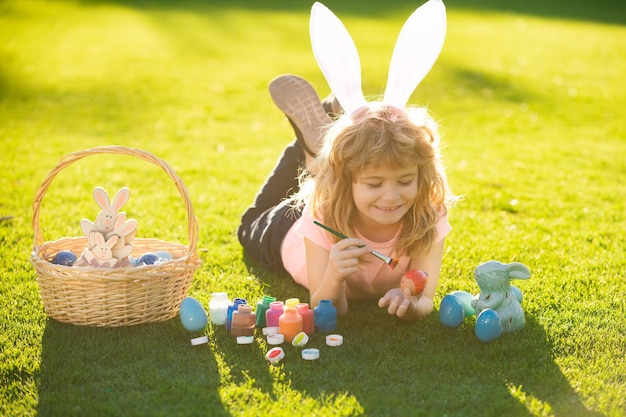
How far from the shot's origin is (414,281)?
284cm

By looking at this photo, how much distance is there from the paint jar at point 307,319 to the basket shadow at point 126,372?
378 millimetres

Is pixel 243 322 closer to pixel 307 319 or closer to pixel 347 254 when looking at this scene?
pixel 307 319

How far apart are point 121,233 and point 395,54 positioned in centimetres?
127

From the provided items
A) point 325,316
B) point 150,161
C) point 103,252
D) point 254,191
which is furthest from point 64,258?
point 254,191

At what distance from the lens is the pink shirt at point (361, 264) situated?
3.03m

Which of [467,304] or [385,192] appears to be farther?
[467,304]

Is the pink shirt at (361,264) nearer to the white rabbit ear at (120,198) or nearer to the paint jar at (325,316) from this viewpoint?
the paint jar at (325,316)

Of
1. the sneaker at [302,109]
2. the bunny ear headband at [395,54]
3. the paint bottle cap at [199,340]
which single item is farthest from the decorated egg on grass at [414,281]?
the sneaker at [302,109]

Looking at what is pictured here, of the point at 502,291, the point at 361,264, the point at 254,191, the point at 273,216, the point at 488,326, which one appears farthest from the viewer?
the point at 254,191

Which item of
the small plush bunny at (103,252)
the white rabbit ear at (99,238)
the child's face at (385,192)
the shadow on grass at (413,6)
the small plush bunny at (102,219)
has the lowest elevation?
the shadow on grass at (413,6)

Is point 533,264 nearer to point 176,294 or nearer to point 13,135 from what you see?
point 176,294

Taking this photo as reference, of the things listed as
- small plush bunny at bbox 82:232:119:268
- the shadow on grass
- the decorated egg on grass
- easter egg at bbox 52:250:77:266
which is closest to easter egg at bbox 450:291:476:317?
the decorated egg on grass

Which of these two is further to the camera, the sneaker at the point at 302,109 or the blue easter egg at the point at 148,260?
the sneaker at the point at 302,109

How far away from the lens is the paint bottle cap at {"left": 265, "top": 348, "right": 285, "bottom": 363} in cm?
264
